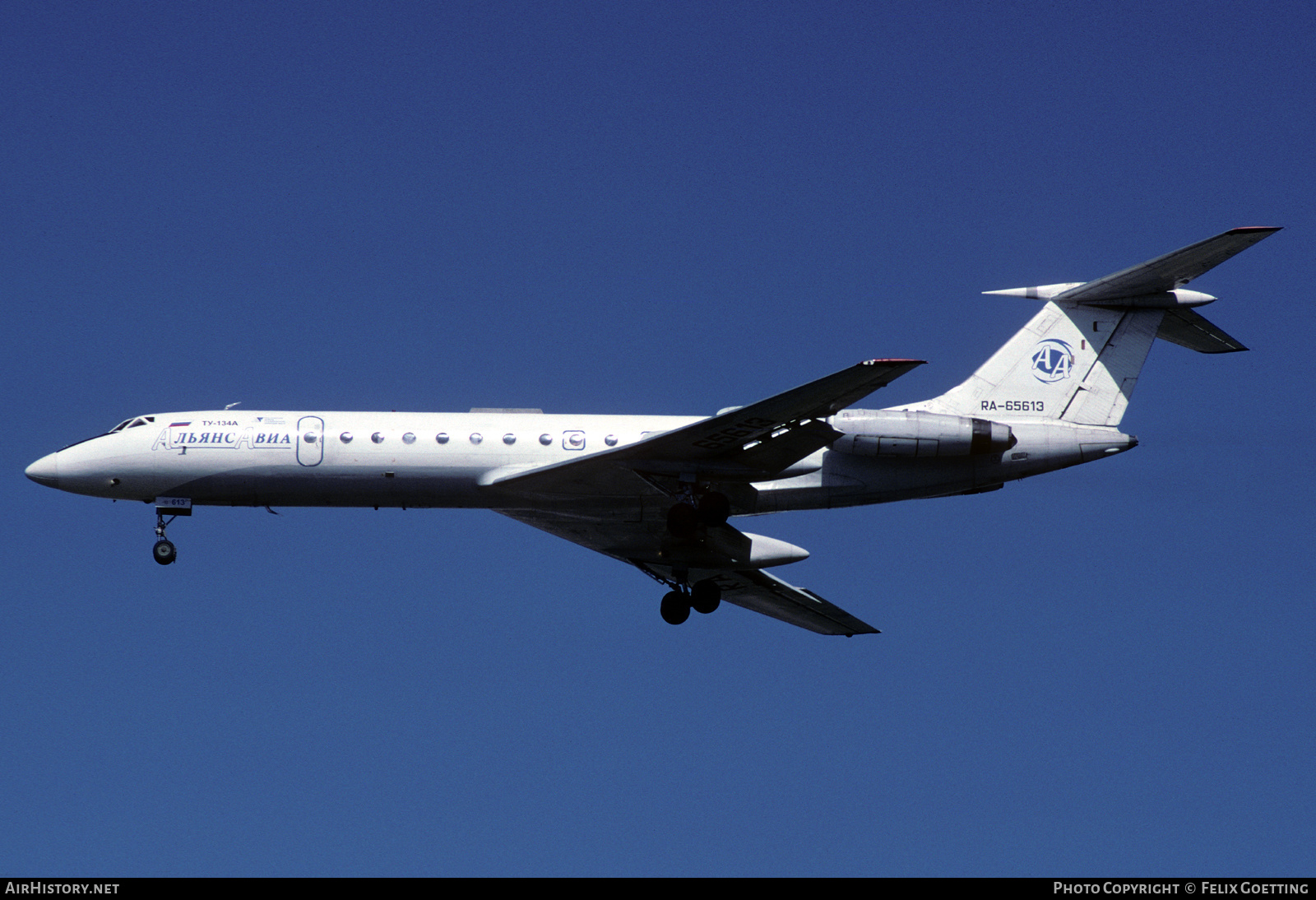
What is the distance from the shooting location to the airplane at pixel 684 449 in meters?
28.5

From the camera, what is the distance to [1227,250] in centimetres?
2725

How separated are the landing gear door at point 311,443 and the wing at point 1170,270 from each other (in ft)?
50.3

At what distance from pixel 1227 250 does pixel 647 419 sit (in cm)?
1157

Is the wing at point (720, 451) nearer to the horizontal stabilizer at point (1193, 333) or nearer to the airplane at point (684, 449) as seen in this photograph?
the airplane at point (684, 449)

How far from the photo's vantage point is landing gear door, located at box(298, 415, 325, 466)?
29.6 m

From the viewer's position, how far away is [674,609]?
31.7m

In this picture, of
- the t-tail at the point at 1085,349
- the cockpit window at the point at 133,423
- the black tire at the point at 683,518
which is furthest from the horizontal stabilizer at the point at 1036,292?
the cockpit window at the point at 133,423

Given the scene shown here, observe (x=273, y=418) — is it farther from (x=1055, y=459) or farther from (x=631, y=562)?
(x=1055, y=459)

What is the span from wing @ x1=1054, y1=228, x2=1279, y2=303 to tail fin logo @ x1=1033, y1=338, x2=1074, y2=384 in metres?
0.98

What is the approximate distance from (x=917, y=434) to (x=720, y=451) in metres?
3.78

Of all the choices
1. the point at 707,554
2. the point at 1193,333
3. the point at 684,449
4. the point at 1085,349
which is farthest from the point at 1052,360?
the point at 707,554

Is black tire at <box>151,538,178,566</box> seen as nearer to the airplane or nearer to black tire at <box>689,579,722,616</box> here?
the airplane

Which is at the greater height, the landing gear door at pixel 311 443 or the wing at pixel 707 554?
the landing gear door at pixel 311 443

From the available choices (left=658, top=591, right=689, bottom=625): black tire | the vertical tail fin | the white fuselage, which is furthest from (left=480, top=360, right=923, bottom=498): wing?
the vertical tail fin
